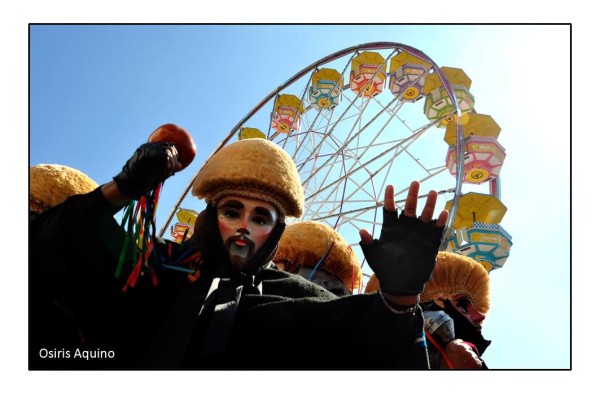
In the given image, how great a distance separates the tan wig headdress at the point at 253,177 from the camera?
1.85 meters

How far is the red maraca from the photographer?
1.58 meters

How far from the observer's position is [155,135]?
1.59 metres

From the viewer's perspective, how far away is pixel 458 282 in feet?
7.88

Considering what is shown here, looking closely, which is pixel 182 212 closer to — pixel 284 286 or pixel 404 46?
pixel 404 46

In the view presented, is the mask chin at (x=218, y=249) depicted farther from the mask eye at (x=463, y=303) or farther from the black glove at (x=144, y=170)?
the mask eye at (x=463, y=303)

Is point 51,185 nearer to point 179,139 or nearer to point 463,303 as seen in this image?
point 179,139

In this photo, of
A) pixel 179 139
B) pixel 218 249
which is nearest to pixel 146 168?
pixel 179 139

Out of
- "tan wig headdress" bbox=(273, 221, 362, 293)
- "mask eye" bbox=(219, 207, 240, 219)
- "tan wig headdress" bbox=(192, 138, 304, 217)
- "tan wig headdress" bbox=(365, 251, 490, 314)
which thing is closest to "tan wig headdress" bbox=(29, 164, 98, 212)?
"tan wig headdress" bbox=(192, 138, 304, 217)

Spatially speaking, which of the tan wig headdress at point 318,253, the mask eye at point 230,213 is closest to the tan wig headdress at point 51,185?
the mask eye at point 230,213

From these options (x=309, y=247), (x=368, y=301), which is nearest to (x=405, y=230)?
(x=368, y=301)

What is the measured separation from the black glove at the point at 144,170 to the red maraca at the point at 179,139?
0.06 meters

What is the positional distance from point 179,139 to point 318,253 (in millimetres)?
1532

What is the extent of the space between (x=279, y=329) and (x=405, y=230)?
1.71 ft

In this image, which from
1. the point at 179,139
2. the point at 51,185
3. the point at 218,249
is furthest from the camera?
the point at 51,185
